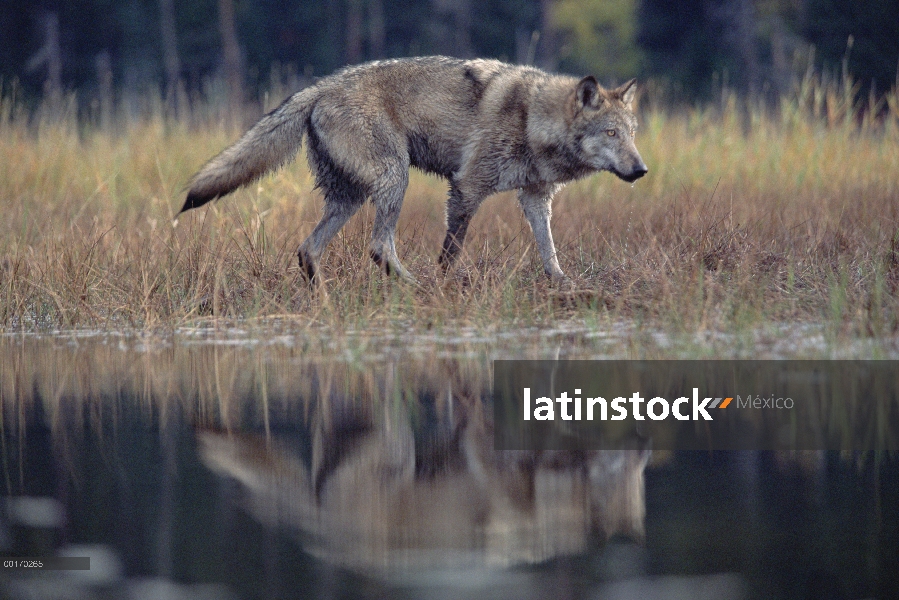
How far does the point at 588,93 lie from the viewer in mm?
6848

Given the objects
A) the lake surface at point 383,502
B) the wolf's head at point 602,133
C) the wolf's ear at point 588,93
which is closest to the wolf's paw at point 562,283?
the wolf's head at point 602,133

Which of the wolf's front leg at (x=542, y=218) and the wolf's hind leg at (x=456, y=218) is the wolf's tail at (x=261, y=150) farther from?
the wolf's front leg at (x=542, y=218)

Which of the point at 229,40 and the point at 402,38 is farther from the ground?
the point at 402,38

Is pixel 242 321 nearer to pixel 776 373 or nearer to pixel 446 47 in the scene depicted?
pixel 776 373

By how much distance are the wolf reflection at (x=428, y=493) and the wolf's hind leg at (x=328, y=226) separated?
2811 millimetres

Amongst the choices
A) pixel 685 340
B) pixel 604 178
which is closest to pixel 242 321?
pixel 685 340

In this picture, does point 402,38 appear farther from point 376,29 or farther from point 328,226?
point 328,226

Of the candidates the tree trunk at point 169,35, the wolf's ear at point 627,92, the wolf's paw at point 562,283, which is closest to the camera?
the wolf's paw at point 562,283

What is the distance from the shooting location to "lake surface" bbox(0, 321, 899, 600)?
2760mm
